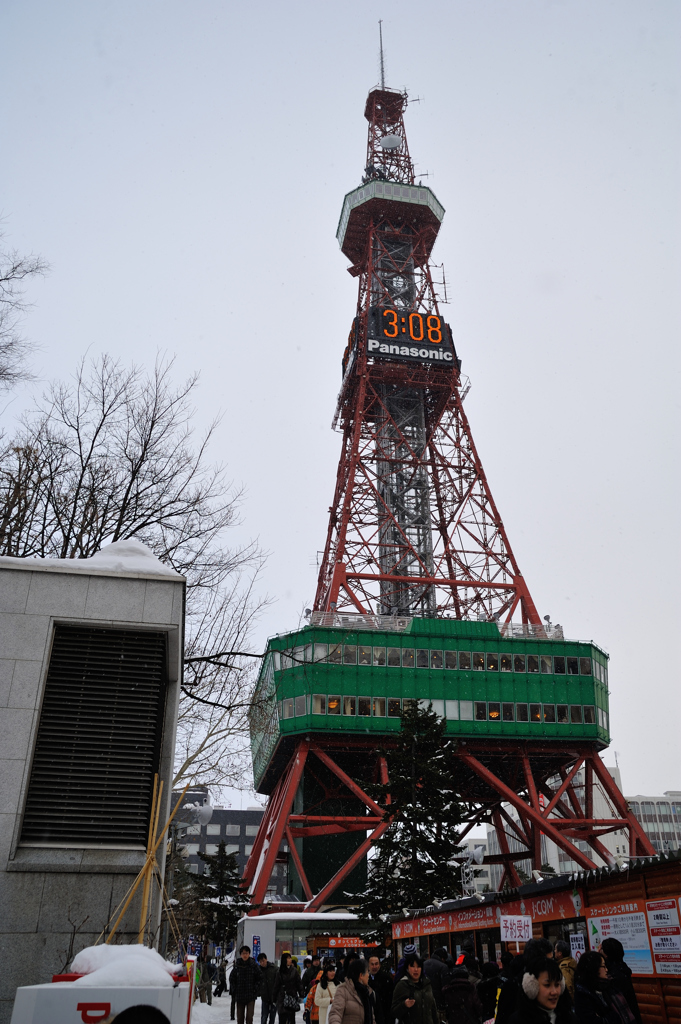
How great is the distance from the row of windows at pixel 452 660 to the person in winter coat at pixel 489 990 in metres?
40.8

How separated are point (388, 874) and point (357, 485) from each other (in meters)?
39.4

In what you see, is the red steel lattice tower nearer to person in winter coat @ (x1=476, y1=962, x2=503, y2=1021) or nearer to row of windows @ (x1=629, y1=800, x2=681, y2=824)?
person in winter coat @ (x1=476, y1=962, x2=503, y2=1021)

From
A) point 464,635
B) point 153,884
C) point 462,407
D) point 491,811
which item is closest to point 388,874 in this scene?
point 153,884

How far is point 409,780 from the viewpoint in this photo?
2950 cm

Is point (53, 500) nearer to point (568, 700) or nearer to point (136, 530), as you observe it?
point (136, 530)

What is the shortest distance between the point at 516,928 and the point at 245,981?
6.56m

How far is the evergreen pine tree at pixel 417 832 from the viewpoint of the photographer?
28.1 metres

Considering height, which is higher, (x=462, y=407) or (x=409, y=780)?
(x=462, y=407)

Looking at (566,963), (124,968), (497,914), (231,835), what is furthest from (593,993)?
(231,835)

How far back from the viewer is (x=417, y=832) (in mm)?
28406

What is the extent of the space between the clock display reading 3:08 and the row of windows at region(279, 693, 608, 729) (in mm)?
30176

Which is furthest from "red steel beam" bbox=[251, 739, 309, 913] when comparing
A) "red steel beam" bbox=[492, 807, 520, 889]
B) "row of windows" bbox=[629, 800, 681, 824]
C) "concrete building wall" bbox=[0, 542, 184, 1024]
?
"row of windows" bbox=[629, 800, 681, 824]

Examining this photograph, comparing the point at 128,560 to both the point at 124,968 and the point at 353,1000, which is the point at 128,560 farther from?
the point at 124,968

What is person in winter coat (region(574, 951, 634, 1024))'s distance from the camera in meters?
7.12
